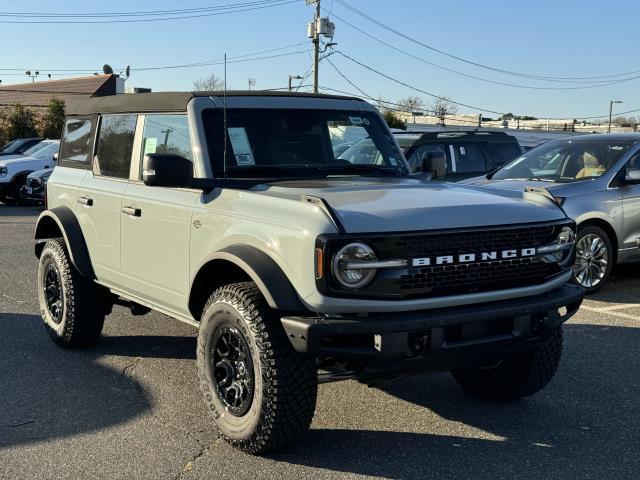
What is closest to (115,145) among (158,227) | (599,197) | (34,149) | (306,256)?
(158,227)

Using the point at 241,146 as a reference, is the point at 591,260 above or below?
below

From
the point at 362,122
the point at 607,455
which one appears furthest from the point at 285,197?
the point at 607,455

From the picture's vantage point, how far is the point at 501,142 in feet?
41.2

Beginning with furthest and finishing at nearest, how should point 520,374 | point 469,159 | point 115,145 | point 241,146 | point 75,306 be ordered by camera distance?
point 469,159 < point 75,306 < point 115,145 < point 241,146 < point 520,374

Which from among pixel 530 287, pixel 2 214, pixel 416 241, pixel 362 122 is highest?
pixel 362 122

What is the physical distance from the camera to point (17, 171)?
1814cm

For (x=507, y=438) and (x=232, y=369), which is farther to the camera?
(x=507, y=438)

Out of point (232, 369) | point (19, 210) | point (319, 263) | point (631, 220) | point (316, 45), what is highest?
point (316, 45)

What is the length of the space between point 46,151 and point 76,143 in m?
14.2

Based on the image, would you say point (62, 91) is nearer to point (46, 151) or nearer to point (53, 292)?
point (46, 151)

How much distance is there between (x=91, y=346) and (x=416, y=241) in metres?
3.37

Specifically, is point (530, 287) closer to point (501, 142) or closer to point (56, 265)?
point (56, 265)

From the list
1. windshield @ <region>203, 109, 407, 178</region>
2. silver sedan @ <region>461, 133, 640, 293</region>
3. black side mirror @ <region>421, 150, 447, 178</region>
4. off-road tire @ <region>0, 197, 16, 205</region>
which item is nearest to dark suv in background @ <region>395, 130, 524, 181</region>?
silver sedan @ <region>461, 133, 640, 293</region>

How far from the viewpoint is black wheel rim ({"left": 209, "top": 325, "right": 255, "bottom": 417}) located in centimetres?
382
